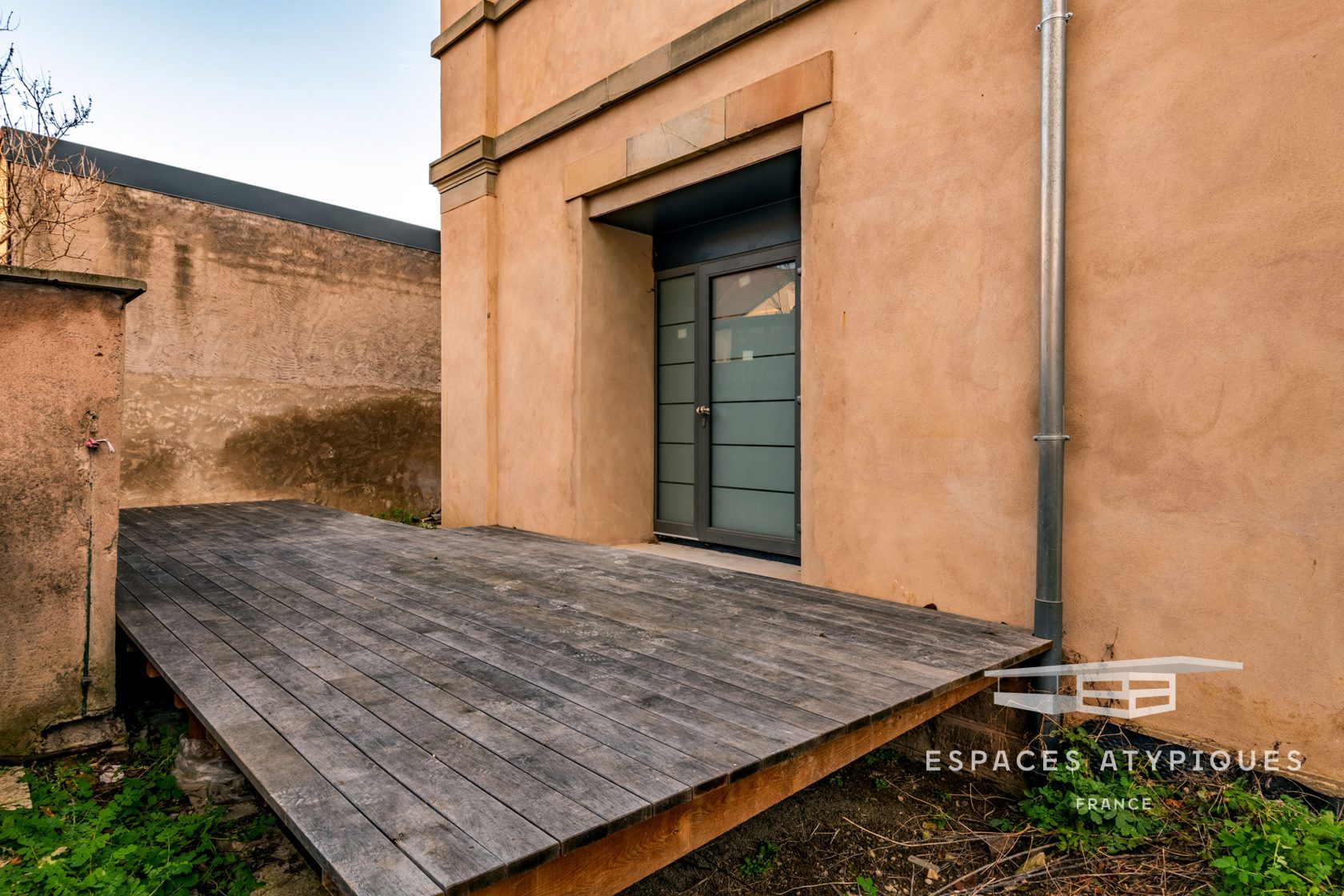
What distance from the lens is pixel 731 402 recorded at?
4.80 m

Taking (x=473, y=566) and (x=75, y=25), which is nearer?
(x=473, y=566)

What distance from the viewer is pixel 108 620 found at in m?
2.45

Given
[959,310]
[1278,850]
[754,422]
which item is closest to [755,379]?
[754,422]

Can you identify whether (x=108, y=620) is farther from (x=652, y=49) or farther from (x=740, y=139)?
(x=652, y=49)

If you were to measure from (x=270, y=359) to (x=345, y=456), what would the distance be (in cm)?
→ 132

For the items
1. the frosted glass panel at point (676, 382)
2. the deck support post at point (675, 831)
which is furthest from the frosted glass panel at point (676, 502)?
the deck support post at point (675, 831)

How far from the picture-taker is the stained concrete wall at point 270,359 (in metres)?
6.84

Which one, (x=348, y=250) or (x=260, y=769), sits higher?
(x=348, y=250)

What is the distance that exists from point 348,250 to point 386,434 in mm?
2220

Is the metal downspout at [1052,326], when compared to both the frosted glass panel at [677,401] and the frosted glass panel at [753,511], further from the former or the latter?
the frosted glass panel at [677,401]

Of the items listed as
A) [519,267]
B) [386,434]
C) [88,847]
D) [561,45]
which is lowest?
[88,847]

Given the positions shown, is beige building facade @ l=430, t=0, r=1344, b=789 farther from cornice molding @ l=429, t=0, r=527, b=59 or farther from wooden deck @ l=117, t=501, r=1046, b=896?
wooden deck @ l=117, t=501, r=1046, b=896

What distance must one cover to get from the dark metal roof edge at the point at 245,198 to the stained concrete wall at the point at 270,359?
9 cm

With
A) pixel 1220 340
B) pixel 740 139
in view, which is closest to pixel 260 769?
pixel 1220 340
